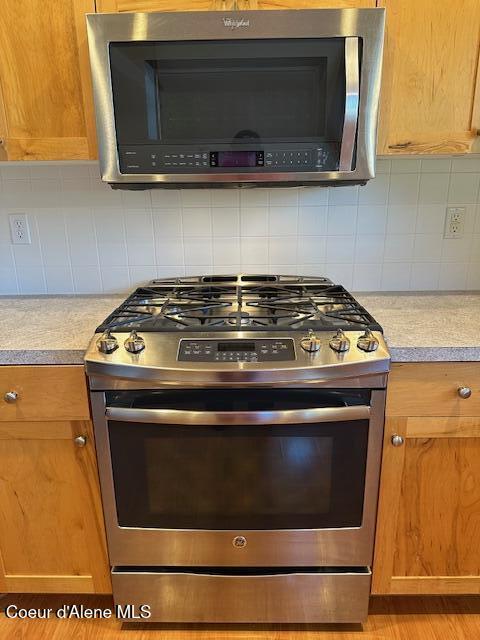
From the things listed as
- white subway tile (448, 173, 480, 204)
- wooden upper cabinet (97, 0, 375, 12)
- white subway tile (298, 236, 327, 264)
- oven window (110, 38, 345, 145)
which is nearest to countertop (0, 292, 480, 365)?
white subway tile (298, 236, 327, 264)

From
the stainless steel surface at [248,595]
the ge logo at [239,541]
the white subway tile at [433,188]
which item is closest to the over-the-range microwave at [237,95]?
the white subway tile at [433,188]

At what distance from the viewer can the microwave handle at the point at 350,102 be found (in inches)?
45.4

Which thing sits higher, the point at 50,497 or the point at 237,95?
the point at 237,95

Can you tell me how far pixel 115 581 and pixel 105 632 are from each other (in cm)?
20

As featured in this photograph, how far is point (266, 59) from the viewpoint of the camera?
3.85 feet

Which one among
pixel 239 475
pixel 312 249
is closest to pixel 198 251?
pixel 312 249

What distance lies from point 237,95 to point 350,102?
12.0 inches

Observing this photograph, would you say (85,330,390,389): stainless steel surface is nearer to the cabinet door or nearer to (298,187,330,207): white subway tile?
the cabinet door

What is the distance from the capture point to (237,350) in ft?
3.68

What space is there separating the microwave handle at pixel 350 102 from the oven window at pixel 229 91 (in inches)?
0.7

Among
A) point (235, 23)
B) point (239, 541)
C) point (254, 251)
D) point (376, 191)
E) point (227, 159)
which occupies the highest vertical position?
point (235, 23)

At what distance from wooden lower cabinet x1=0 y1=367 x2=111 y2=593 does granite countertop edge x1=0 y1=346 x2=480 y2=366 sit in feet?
0.08

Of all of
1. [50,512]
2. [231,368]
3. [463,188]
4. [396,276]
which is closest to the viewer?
[231,368]

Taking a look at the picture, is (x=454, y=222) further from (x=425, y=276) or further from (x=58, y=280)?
(x=58, y=280)
